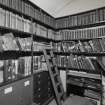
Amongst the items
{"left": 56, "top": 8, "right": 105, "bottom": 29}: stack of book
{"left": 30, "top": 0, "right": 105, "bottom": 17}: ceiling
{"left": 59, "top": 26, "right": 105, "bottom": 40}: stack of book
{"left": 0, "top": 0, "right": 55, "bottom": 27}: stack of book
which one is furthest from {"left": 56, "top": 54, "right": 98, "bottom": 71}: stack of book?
{"left": 30, "top": 0, "right": 105, "bottom": 17}: ceiling

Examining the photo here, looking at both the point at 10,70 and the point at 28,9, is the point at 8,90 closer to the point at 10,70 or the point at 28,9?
the point at 10,70

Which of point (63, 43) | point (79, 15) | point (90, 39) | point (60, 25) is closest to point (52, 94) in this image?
point (63, 43)

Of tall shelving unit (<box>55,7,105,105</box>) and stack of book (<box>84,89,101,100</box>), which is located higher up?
tall shelving unit (<box>55,7,105,105</box>)

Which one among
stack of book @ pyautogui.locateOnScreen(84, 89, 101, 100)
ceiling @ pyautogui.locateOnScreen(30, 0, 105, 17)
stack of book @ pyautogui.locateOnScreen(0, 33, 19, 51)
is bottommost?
stack of book @ pyautogui.locateOnScreen(84, 89, 101, 100)

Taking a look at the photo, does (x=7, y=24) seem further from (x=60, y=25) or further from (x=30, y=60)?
(x=60, y=25)

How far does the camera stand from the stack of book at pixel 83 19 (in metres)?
2.27

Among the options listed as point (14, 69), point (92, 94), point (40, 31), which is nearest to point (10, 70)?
point (14, 69)

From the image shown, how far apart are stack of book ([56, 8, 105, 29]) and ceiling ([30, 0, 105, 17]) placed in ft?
1.04

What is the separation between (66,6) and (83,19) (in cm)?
81

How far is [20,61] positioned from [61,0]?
6.39 feet

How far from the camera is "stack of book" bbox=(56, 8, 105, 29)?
Result: 89.3 inches

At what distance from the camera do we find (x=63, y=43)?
2686mm

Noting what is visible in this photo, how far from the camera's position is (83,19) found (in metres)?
2.45

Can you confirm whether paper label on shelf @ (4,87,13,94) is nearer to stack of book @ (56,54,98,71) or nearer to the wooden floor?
the wooden floor
